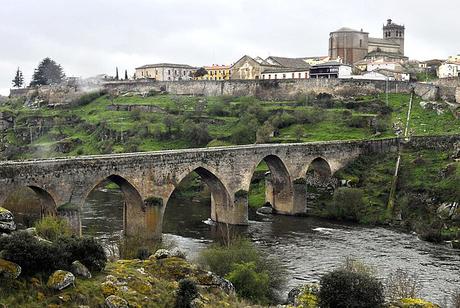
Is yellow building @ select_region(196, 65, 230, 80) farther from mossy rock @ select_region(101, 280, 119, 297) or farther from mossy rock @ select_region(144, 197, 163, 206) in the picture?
mossy rock @ select_region(101, 280, 119, 297)

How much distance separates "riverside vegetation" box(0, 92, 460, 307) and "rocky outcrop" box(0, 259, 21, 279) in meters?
0.24

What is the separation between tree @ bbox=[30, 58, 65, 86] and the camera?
137125 mm

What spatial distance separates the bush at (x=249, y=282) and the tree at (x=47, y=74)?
116 m

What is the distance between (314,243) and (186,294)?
2618cm

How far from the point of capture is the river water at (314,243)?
36.5 m

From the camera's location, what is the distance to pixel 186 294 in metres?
19.8

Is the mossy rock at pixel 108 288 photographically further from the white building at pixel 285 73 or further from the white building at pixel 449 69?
the white building at pixel 449 69

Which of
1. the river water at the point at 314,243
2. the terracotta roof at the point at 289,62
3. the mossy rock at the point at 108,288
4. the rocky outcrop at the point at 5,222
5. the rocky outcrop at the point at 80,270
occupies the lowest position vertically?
the river water at the point at 314,243

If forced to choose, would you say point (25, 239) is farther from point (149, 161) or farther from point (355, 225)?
point (355, 225)

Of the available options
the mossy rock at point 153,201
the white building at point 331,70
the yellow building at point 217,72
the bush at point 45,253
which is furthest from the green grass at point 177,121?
the bush at point 45,253

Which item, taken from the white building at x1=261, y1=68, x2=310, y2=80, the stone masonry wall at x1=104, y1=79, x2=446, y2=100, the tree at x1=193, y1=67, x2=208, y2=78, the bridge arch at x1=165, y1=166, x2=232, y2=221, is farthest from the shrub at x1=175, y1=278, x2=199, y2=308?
the tree at x1=193, y1=67, x2=208, y2=78

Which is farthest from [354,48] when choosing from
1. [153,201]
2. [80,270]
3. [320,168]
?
[80,270]

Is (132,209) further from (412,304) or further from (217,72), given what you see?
(217,72)

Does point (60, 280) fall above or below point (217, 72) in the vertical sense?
below
